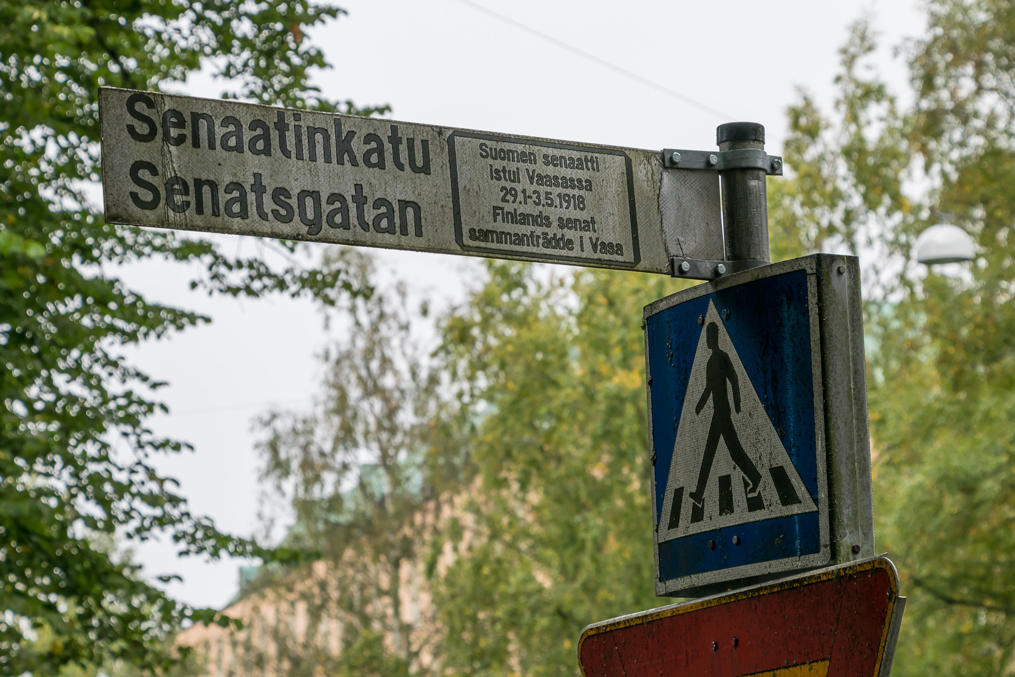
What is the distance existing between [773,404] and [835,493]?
0.79 feet

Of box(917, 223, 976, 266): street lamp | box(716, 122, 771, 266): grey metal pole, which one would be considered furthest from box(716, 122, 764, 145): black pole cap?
Result: box(917, 223, 976, 266): street lamp

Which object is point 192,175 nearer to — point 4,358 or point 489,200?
point 489,200

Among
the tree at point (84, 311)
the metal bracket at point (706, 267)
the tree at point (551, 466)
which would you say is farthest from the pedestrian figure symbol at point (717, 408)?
the tree at point (551, 466)

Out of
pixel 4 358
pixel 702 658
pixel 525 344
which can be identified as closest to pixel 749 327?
pixel 702 658

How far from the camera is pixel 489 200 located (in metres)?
3.18

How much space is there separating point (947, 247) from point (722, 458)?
1431 centimetres

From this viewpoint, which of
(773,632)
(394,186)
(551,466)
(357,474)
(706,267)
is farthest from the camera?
(357,474)

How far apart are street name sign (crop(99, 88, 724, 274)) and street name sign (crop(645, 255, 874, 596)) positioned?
0.71ft

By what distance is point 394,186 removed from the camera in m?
3.09

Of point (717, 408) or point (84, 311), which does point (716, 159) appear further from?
point (84, 311)

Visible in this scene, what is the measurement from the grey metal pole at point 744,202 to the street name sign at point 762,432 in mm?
143

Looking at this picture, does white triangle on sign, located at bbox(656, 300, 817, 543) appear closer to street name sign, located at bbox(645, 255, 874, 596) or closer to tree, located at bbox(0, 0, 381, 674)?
street name sign, located at bbox(645, 255, 874, 596)

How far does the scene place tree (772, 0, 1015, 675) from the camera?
55.1ft

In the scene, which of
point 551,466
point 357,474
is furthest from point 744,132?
point 357,474
